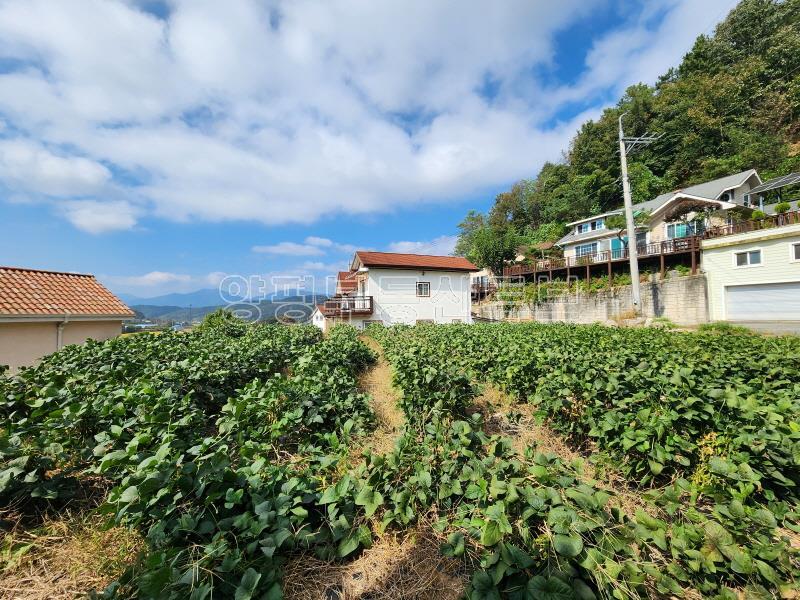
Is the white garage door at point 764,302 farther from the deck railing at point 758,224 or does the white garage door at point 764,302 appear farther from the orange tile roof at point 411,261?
the orange tile roof at point 411,261

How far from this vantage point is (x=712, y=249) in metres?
19.7

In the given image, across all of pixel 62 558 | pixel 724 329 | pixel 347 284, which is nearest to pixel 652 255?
pixel 724 329

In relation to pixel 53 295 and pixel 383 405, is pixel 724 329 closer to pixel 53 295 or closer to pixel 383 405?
pixel 383 405

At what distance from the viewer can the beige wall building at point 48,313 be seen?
9812mm

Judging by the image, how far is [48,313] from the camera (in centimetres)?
1048

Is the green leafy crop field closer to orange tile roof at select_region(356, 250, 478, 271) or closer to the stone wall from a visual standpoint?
orange tile roof at select_region(356, 250, 478, 271)

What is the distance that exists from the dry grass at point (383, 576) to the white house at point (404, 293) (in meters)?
Result: 18.3

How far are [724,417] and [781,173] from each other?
40393 millimetres

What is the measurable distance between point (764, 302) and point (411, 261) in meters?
21.4

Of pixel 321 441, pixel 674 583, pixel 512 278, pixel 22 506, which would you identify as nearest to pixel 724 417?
pixel 674 583

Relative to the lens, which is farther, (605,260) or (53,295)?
(605,260)

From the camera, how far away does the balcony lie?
2150cm

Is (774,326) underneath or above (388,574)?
above

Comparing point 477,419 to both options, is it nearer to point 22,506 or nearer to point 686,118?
point 22,506
